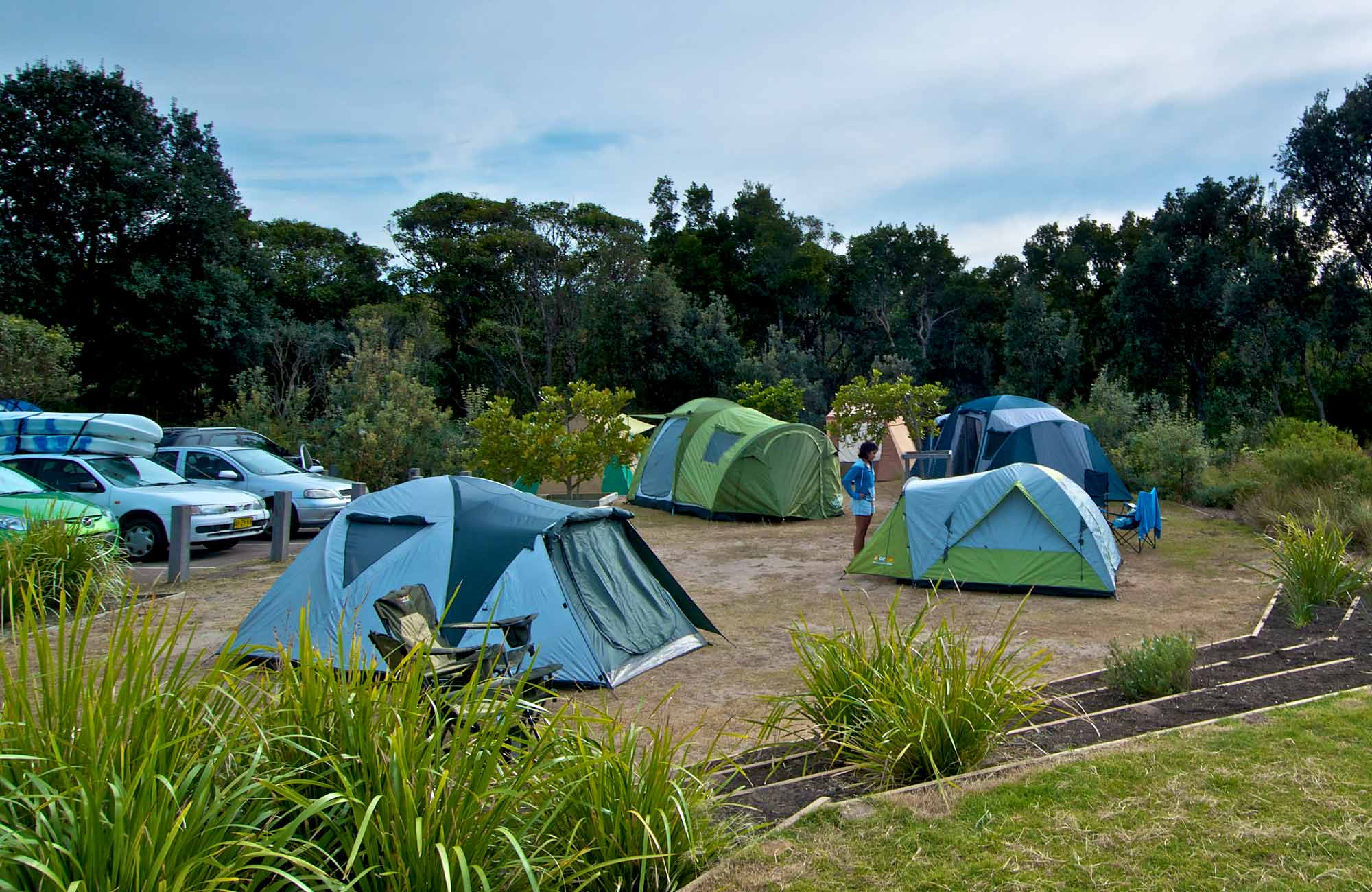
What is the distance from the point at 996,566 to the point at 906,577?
0.92 m

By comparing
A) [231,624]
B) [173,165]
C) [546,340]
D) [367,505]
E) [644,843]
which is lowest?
Result: [231,624]

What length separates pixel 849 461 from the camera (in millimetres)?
23000

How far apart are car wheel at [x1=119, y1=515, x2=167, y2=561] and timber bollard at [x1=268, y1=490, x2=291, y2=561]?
131cm

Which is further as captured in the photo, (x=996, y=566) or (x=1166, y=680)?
(x=996, y=566)

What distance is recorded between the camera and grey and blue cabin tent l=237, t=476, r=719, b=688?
272 inches

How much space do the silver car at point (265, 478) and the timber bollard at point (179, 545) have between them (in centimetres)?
341

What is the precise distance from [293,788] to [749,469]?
13049 mm

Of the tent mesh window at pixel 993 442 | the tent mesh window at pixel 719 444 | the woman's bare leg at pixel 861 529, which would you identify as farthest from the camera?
the tent mesh window at pixel 993 442

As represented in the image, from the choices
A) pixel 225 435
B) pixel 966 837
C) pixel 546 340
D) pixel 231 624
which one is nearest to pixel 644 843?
pixel 966 837

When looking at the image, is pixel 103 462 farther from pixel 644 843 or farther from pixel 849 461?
pixel 849 461

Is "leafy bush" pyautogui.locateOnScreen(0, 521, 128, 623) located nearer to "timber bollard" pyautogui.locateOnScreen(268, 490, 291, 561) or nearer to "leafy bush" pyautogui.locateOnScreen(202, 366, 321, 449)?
"timber bollard" pyautogui.locateOnScreen(268, 490, 291, 561)

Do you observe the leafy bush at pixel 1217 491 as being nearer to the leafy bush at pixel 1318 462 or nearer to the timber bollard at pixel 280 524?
the leafy bush at pixel 1318 462

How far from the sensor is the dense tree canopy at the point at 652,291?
23641mm

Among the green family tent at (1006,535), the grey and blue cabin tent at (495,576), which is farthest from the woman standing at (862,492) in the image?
the grey and blue cabin tent at (495,576)
